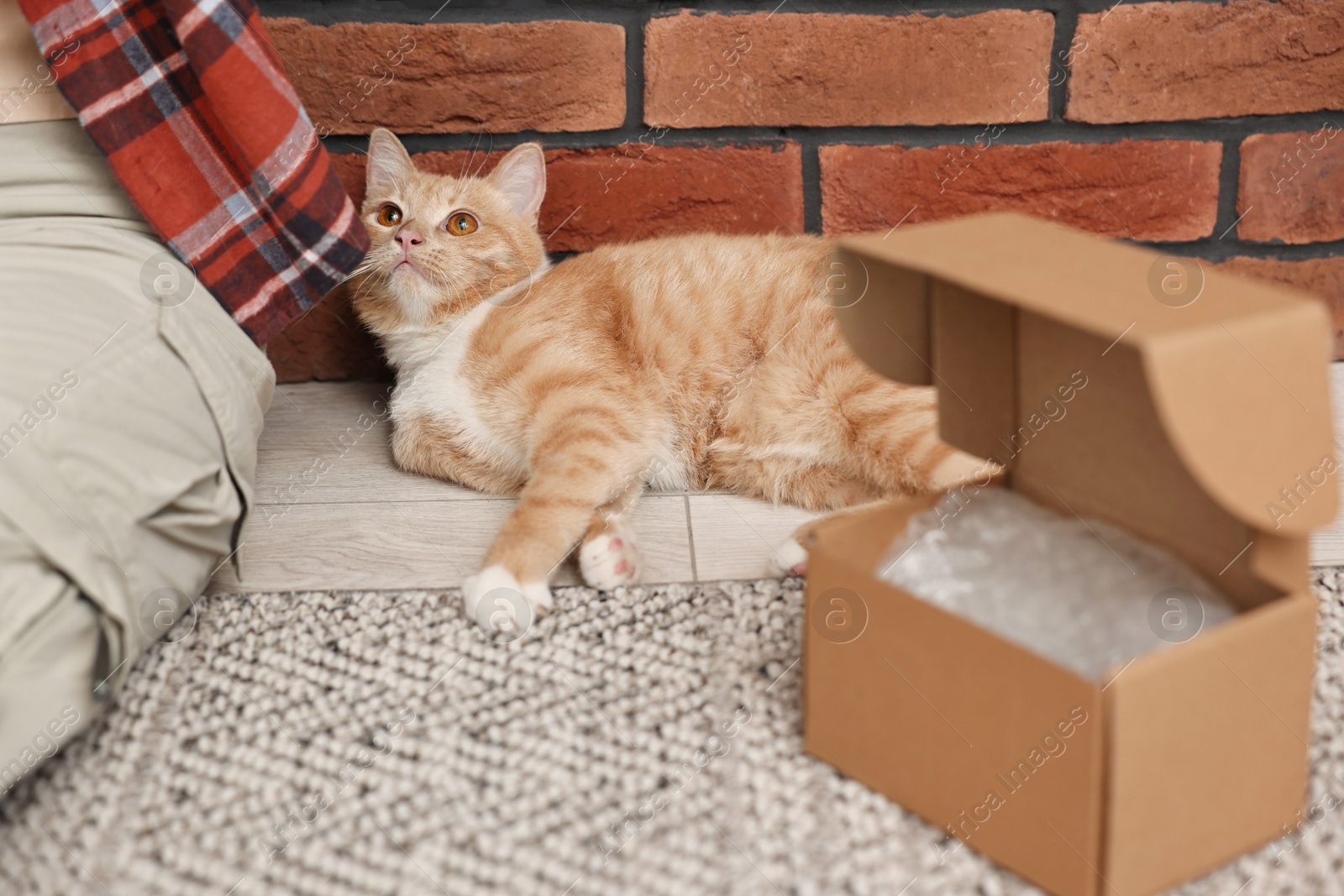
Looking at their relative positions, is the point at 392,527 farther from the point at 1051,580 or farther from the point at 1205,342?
the point at 1205,342

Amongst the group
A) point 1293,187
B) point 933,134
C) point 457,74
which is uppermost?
point 457,74

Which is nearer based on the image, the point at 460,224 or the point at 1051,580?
the point at 1051,580

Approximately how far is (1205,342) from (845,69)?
38.7 inches

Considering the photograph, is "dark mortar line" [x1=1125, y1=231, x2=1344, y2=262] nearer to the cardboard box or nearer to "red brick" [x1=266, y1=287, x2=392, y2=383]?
the cardboard box

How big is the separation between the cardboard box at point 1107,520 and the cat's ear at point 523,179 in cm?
68

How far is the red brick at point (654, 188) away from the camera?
60.1 inches

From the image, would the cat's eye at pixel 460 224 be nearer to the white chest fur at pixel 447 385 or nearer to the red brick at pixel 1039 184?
the white chest fur at pixel 447 385

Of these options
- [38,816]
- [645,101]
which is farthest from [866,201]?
[38,816]

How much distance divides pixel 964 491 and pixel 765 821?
1.04ft

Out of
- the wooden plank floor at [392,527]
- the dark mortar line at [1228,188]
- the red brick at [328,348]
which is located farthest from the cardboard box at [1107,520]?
the red brick at [328,348]

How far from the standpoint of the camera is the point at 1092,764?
661 mm

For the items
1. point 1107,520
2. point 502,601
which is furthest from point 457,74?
point 1107,520

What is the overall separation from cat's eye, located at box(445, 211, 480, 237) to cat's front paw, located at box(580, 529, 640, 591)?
1.60 feet

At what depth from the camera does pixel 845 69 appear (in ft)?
4.85
